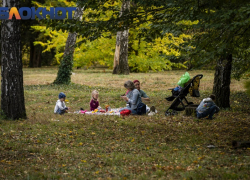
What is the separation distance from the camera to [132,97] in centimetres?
1118

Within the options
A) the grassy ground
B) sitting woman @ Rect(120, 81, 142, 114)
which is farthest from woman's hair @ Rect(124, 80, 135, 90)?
the grassy ground

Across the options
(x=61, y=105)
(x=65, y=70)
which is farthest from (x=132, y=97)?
(x=65, y=70)

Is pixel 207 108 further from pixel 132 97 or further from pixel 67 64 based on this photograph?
pixel 67 64

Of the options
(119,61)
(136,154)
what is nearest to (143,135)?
(136,154)

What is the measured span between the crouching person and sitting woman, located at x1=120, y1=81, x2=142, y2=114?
6.03 ft

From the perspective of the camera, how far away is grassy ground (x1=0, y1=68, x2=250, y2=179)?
554 cm

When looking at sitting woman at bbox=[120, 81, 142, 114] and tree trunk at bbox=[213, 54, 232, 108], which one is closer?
sitting woman at bbox=[120, 81, 142, 114]

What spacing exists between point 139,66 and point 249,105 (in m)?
21.2

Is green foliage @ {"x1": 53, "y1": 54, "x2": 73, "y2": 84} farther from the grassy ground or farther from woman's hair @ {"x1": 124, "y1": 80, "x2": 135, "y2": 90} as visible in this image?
woman's hair @ {"x1": 124, "y1": 80, "x2": 135, "y2": 90}

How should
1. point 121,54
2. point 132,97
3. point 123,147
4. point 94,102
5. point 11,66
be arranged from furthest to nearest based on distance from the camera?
point 121,54, point 94,102, point 132,97, point 11,66, point 123,147

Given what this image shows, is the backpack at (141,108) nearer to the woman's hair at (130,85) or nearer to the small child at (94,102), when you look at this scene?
the woman's hair at (130,85)

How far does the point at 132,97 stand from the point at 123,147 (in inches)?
159

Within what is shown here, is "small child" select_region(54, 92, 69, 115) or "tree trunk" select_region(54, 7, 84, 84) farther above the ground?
"tree trunk" select_region(54, 7, 84, 84)

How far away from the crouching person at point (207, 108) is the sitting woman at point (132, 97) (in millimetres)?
1839
